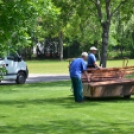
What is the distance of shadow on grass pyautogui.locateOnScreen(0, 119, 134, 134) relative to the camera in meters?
11.0

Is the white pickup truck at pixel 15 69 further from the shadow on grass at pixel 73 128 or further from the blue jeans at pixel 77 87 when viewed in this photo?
the shadow on grass at pixel 73 128

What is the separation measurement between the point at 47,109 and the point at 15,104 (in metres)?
2.04

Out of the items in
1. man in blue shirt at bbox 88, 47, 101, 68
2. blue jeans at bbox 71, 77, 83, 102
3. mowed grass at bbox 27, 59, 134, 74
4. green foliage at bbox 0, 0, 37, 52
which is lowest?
mowed grass at bbox 27, 59, 134, 74

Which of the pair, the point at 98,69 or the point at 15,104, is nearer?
the point at 15,104

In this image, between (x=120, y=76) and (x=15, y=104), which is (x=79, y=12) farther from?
(x=15, y=104)

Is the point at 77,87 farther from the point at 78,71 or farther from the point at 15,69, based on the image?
the point at 15,69

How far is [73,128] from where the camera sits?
37.4ft

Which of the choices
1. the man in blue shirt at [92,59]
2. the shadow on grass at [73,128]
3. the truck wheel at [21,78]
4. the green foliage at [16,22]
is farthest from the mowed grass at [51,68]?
the green foliage at [16,22]

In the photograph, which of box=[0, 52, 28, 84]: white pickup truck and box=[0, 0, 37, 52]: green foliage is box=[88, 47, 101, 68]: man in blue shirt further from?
box=[0, 52, 28, 84]: white pickup truck

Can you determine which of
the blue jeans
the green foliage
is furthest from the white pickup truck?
the green foliage

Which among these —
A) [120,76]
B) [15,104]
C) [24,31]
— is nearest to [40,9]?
[24,31]

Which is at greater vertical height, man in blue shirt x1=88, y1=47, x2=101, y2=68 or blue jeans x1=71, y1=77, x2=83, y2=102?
man in blue shirt x1=88, y1=47, x2=101, y2=68

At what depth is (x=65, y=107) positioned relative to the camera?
15555 millimetres

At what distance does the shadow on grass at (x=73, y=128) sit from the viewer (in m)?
11.0
